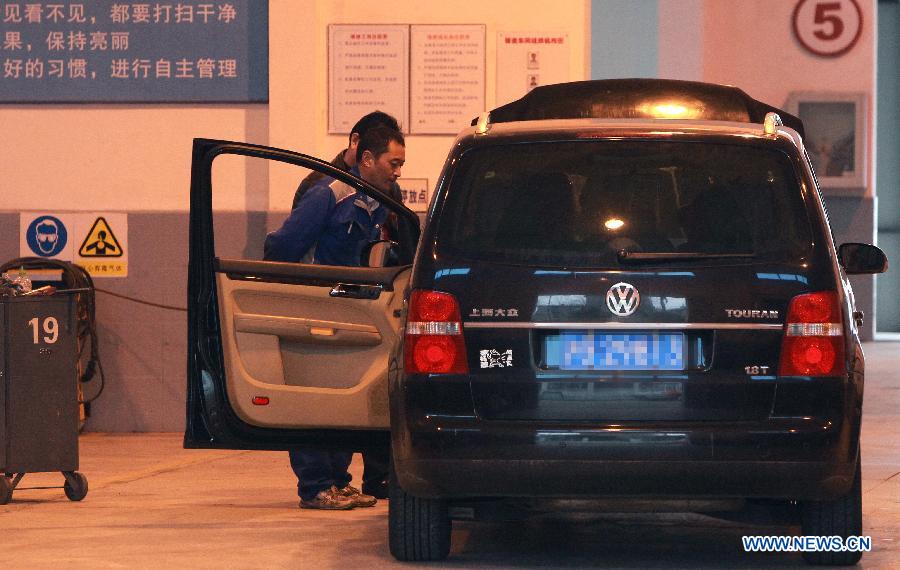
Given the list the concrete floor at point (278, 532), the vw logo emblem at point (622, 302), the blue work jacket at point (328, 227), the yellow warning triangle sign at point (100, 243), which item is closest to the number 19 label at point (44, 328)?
the concrete floor at point (278, 532)

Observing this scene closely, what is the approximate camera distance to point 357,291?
6820 millimetres

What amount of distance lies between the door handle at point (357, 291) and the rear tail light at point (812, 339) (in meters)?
1.87

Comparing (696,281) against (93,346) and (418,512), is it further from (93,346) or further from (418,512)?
(93,346)

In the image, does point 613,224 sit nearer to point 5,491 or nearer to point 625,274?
point 625,274

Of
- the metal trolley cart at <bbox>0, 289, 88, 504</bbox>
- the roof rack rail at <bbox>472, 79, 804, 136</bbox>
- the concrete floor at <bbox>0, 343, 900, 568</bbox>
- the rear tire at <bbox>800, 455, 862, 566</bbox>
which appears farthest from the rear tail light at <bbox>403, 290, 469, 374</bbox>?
the roof rack rail at <bbox>472, 79, 804, 136</bbox>

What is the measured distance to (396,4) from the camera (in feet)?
36.8

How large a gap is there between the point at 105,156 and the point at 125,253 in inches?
26.5

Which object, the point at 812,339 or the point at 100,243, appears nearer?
the point at 812,339

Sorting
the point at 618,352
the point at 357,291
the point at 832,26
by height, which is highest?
the point at 832,26

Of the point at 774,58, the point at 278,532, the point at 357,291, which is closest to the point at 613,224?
the point at 357,291

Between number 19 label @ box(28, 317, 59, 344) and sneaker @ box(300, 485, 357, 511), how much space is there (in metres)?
1.51

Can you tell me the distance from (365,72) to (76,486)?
13.4 ft

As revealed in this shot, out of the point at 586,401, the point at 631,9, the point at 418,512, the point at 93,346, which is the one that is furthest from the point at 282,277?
the point at 631,9

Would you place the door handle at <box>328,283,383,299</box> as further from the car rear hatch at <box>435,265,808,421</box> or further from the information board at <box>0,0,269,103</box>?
the information board at <box>0,0,269,103</box>
